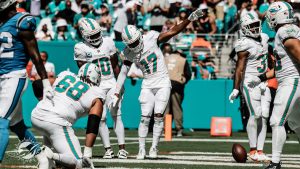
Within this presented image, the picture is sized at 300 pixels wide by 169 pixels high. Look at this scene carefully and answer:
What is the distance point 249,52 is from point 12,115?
4381mm

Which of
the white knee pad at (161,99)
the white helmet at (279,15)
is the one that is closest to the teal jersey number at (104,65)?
the white knee pad at (161,99)

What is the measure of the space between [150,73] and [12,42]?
12.0 feet

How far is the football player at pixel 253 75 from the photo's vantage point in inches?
444

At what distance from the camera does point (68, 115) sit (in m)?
8.22

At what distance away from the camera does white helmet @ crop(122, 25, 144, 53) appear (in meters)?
11.1

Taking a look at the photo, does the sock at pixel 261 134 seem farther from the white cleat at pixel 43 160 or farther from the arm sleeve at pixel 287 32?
the white cleat at pixel 43 160

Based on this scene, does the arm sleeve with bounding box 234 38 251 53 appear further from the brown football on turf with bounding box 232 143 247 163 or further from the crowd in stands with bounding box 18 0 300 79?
the crowd in stands with bounding box 18 0 300 79

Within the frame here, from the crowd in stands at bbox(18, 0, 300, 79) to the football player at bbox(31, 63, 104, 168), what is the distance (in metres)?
10.2

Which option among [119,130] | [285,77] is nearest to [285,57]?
[285,77]

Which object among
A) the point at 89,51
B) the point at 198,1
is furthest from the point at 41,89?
the point at 198,1

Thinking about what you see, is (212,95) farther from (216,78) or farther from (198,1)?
(198,1)

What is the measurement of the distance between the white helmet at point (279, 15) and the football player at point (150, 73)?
6.57 ft

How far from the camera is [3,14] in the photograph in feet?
26.6

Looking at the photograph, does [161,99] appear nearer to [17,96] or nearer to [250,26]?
[250,26]
